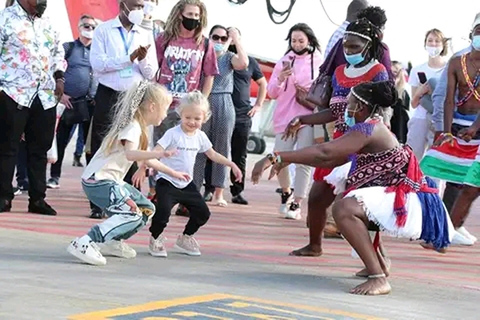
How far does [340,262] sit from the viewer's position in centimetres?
808

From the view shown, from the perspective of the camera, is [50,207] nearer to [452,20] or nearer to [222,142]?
[222,142]

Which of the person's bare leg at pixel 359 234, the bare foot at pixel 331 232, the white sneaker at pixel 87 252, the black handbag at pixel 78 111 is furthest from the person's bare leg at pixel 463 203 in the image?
the black handbag at pixel 78 111

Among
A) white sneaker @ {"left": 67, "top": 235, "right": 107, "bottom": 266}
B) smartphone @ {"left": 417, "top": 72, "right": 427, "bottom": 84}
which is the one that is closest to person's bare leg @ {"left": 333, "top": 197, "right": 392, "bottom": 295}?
white sneaker @ {"left": 67, "top": 235, "right": 107, "bottom": 266}

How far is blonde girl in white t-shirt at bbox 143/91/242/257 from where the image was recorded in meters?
7.71

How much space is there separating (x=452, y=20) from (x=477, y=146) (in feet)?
53.1

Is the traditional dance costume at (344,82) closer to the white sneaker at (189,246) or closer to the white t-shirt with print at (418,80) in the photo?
the white sneaker at (189,246)

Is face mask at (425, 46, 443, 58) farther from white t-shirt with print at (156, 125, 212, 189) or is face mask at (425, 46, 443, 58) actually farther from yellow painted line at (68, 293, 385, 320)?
yellow painted line at (68, 293, 385, 320)

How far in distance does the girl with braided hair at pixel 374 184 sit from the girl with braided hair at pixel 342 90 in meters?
0.78

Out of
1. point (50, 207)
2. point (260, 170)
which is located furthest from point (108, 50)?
point (260, 170)

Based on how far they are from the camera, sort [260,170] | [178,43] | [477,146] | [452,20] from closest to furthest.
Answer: [260,170] < [477,146] < [178,43] < [452,20]

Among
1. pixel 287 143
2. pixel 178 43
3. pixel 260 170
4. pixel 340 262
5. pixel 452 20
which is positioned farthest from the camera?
pixel 452 20

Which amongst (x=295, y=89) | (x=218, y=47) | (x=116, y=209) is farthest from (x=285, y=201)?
(x=116, y=209)

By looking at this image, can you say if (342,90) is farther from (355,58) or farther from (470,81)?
(470,81)

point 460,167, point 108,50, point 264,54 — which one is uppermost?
point 108,50
